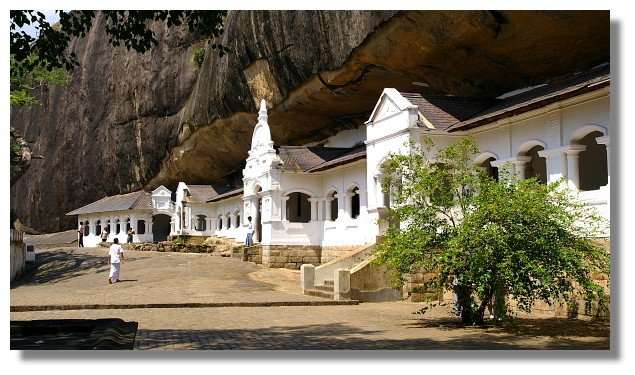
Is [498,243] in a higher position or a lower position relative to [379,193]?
lower

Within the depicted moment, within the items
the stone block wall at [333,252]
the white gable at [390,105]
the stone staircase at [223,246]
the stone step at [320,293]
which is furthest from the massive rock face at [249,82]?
the stone step at [320,293]

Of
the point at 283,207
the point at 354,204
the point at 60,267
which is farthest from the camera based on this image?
the point at 283,207

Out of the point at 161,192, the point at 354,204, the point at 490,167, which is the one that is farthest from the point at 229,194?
the point at 490,167

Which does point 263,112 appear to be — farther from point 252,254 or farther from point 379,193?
point 379,193

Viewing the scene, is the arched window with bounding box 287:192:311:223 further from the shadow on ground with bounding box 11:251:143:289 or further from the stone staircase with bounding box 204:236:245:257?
the shadow on ground with bounding box 11:251:143:289

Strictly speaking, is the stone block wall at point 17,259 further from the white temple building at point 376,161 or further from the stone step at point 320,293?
the stone step at point 320,293

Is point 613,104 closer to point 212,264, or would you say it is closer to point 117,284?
point 117,284

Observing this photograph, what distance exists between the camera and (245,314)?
15.0 metres

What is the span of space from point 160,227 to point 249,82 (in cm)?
2441

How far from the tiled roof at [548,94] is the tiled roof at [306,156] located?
32.6 ft

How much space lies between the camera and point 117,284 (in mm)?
21703

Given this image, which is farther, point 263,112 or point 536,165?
point 263,112

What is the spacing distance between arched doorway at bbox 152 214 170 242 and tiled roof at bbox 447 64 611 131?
35888 mm

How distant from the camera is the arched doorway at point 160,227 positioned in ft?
167
